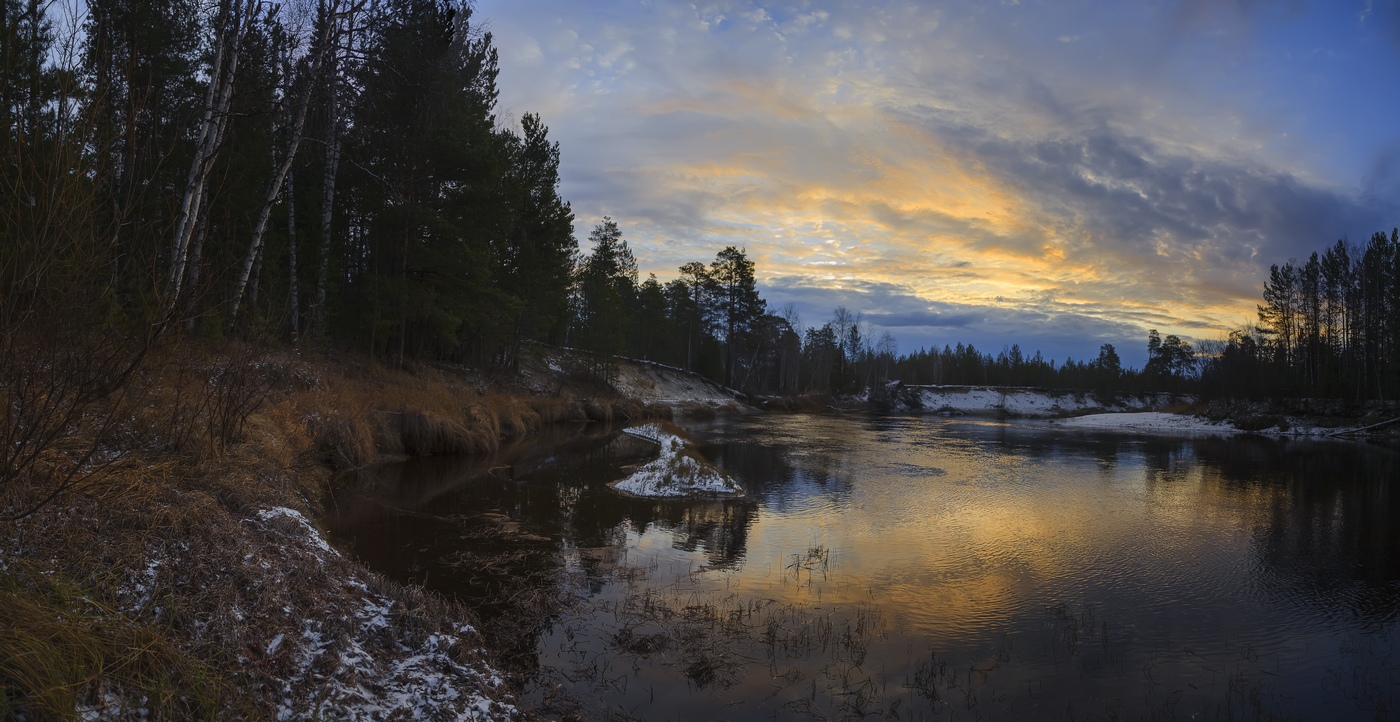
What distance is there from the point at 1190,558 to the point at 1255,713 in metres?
6.47

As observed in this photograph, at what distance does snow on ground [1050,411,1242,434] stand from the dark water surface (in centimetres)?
3273

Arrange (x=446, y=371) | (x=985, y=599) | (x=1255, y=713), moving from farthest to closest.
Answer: (x=446, y=371) → (x=985, y=599) → (x=1255, y=713)

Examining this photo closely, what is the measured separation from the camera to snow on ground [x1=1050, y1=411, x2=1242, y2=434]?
4775cm

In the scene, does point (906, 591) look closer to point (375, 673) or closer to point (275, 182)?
point (375, 673)

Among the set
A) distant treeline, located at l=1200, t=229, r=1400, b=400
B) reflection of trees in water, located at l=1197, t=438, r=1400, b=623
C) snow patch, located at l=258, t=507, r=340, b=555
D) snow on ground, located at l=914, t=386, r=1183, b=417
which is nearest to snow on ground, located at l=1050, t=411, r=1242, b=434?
distant treeline, located at l=1200, t=229, r=1400, b=400

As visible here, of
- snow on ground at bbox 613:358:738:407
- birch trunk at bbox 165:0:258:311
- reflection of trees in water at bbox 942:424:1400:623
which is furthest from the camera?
snow on ground at bbox 613:358:738:407

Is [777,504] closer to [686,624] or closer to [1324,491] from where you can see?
[686,624]

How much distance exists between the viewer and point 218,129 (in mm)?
9625

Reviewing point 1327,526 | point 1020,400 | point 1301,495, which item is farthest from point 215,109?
point 1020,400

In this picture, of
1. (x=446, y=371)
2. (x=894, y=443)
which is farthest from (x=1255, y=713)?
(x=446, y=371)

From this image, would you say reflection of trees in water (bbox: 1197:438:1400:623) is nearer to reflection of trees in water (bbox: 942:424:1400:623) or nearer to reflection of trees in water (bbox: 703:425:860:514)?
reflection of trees in water (bbox: 942:424:1400:623)

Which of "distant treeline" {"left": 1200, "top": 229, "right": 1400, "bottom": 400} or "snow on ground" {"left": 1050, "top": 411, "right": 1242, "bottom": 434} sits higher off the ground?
"distant treeline" {"left": 1200, "top": 229, "right": 1400, "bottom": 400}

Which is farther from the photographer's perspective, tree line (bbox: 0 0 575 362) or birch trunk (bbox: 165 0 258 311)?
birch trunk (bbox: 165 0 258 311)

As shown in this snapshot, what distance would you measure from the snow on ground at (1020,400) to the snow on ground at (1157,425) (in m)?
22.4
